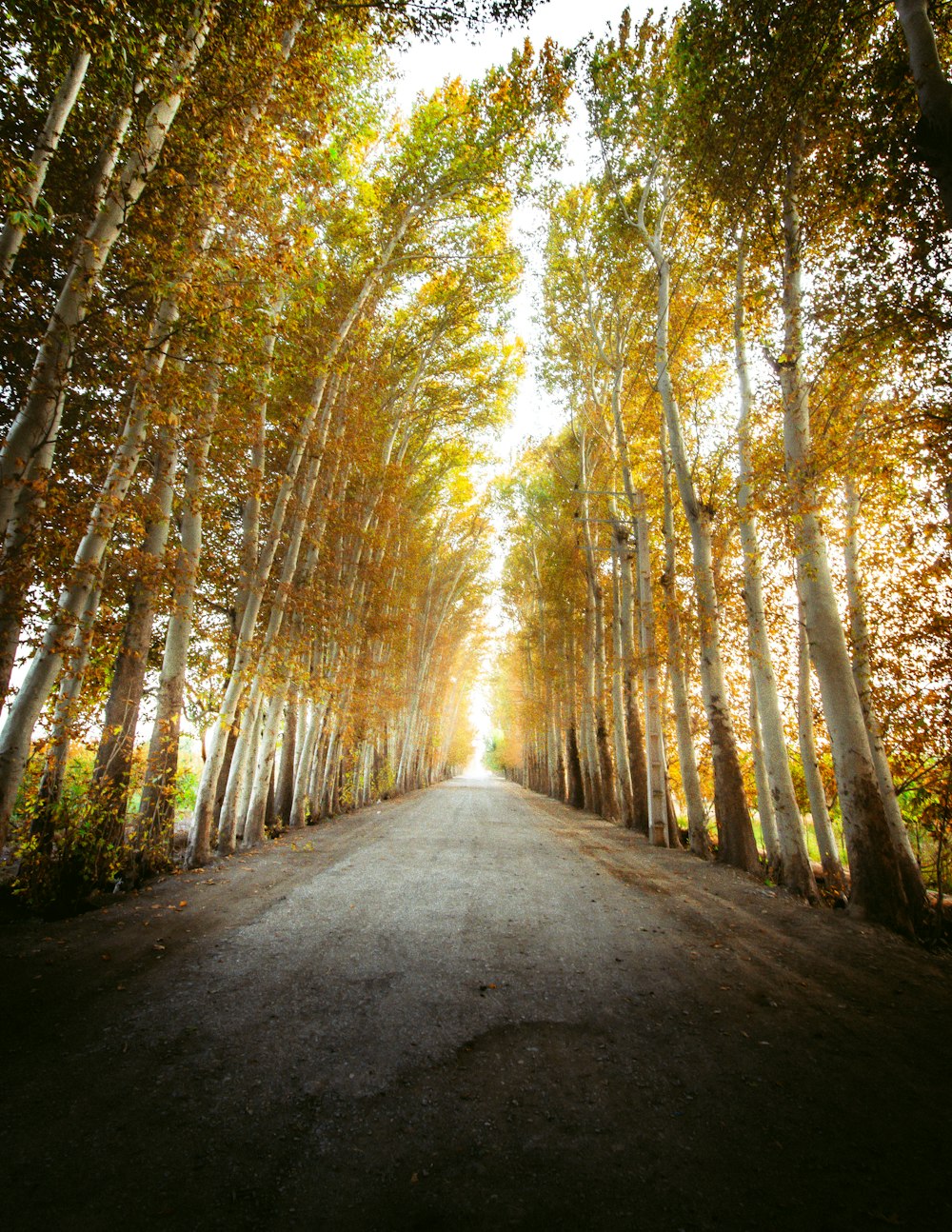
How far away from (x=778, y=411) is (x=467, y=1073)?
8207 millimetres

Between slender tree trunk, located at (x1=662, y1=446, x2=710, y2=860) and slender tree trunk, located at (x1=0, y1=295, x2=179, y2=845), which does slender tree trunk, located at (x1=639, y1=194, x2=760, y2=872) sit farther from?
slender tree trunk, located at (x1=0, y1=295, x2=179, y2=845)

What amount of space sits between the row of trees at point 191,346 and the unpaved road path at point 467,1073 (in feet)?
8.12

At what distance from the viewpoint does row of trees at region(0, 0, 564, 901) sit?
4504 mm

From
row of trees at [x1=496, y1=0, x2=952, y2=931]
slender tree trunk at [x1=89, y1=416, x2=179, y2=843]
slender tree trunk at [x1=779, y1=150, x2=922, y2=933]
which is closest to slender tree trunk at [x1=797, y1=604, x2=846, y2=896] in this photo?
row of trees at [x1=496, y1=0, x2=952, y2=931]

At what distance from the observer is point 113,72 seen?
4613 mm

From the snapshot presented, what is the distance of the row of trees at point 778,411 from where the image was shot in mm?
5055

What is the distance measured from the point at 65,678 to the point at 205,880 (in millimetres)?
3197

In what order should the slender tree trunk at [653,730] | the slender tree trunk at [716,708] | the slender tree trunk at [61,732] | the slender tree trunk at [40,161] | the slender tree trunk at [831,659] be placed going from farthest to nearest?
the slender tree trunk at [653,730] < the slender tree trunk at [716,708] < the slender tree trunk at [831,659] < the slender tree trunk at [61,732] < the slender tree trunk at [40,161]

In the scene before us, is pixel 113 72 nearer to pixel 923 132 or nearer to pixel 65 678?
pixel 65 678

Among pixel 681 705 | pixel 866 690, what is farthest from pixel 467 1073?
pixel 681 705

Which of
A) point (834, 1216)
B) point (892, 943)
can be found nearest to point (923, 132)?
point (834, 1216)

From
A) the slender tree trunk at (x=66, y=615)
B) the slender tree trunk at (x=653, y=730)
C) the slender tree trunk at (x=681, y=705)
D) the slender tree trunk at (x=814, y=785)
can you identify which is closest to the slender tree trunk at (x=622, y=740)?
the slender tree trunk at (x=653, y=730)

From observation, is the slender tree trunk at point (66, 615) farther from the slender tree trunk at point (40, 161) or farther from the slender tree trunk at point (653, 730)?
the slender tree trunk at point (653, 730)

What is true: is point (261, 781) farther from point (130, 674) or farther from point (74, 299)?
point (74, 299)
